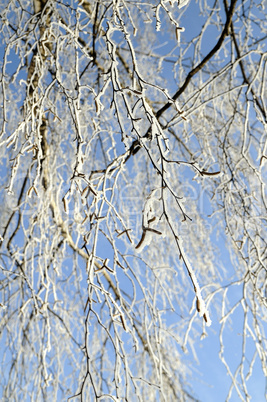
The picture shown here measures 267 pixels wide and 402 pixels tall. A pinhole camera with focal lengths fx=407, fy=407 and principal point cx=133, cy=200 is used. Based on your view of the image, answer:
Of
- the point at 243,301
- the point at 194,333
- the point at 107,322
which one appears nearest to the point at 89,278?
the point at 243,301

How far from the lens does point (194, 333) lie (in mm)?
2613

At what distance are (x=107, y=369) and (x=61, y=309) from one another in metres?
0.45

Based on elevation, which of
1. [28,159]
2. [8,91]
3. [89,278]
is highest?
[8,91]

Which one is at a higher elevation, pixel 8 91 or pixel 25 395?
pixel 8 91

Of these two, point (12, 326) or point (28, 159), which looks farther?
point (28, 159)

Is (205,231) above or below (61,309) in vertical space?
above

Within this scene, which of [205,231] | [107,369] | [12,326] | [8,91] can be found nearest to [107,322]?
[107,369]

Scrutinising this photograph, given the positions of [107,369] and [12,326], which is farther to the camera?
[107,369]

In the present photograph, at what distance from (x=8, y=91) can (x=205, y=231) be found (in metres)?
1.37

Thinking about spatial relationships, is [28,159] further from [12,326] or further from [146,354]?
[146,354]

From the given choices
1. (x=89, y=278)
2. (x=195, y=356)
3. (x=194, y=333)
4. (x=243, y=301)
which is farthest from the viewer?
(x=194, y=333)

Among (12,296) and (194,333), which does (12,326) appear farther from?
(194,333)

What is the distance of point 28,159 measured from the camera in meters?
2.35

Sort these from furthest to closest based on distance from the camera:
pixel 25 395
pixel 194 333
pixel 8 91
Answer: pixel 194 333 → pixel 8 91 → pixel 25 395
